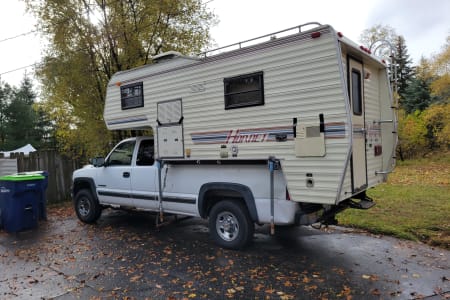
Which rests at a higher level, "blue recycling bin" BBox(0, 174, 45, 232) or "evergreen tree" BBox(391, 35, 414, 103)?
"evergreen tree" BBox(391, 35, 414, 103)

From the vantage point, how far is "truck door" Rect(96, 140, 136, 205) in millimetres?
7328

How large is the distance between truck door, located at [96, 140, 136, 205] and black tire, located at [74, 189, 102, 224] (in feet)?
0.98

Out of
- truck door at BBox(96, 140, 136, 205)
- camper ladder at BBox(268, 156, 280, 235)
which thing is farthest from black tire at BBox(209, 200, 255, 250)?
truck door at BBox(96, 140, 136, 205)

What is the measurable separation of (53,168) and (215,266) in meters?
8.28

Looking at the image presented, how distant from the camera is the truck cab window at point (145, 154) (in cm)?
713

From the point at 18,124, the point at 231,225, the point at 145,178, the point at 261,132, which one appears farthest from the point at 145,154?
the point at 18,124

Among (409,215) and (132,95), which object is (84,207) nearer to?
(132,95)

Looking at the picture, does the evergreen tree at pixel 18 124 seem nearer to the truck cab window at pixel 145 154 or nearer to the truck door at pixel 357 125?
the truck cab window at pixel 145 154

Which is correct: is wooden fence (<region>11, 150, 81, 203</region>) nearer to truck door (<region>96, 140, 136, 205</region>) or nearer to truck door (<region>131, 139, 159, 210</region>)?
truck door (<region>96, 140, 136, 205</region>)

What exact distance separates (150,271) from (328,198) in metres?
2.56

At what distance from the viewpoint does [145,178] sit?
6.95 metres

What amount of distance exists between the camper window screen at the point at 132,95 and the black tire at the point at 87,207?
2266mm

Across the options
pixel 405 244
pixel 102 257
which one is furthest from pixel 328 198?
pixel 102 257

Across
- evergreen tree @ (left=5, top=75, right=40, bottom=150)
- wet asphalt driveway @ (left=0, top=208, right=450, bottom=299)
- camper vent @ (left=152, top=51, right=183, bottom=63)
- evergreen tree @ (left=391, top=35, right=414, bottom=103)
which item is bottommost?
wet asphalt driveway @ (left=0, top=208, right=450, bottom=299)
